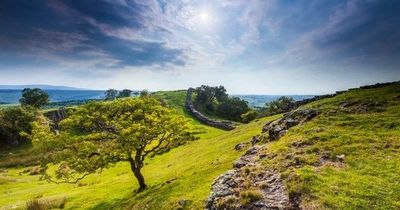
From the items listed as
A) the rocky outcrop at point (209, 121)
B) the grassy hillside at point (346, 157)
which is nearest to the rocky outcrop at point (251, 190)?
the grassy hillside at point (346, 157)

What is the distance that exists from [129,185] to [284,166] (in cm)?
2959

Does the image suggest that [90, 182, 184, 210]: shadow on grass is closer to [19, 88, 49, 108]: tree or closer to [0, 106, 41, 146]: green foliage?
[0, 106, 41, 146]: green foliage

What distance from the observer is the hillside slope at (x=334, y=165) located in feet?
55.5

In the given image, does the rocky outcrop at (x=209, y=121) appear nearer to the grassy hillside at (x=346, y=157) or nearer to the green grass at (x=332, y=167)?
the green grass at (x=332, y=167)

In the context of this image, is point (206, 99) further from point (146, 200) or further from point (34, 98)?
point (146, 200)

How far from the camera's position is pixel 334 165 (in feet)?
68.0

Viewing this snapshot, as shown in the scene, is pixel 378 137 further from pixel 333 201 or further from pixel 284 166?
pixel 333 201

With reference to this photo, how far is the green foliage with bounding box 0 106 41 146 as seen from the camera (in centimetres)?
11494

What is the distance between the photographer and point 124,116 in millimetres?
39344

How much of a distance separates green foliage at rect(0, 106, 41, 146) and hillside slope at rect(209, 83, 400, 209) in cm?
10830

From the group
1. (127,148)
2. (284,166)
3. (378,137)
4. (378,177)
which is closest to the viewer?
(378,177)

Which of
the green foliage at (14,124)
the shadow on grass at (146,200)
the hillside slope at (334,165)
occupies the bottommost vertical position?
the green foliage at (14,124)

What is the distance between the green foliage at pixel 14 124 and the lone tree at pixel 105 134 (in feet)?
276

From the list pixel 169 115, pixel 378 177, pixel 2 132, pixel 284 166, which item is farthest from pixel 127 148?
pixel 2 132
